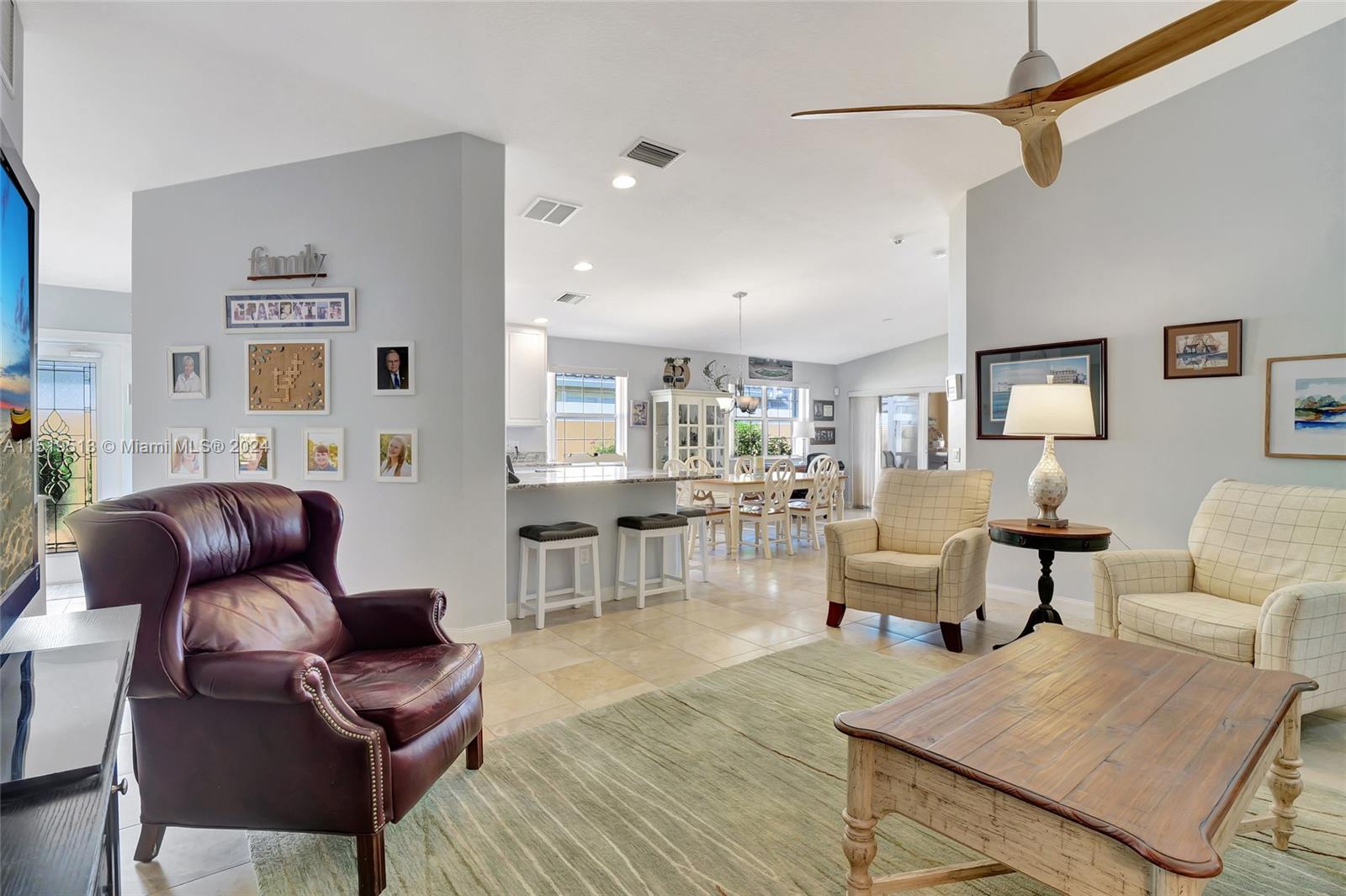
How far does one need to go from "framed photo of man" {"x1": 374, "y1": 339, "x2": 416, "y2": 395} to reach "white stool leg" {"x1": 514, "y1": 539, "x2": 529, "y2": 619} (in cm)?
118

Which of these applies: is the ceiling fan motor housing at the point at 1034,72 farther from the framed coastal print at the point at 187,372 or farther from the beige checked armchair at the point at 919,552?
the framed coastal print at the point at 187,372

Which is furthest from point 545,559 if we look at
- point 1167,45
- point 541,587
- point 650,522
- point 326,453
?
point 1167,45

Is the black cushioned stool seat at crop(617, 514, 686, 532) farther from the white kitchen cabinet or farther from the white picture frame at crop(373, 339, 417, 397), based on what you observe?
the white kitchen cabinet

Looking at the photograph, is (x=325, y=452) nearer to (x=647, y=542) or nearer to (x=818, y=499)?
(x=647, y=542)

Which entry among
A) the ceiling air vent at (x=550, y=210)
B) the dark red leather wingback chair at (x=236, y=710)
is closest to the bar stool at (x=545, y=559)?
the dark red leather wingback chair at (x=236, y=710)

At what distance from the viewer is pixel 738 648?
352cm

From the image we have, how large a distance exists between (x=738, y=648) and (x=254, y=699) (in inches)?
96.0

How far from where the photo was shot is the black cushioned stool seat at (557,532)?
3.88m

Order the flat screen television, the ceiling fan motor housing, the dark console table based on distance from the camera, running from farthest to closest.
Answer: the ceiling fan motor housing → the flat screen television → the dark console table

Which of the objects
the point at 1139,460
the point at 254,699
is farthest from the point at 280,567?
the point at 1139,460

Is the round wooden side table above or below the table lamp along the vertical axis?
below

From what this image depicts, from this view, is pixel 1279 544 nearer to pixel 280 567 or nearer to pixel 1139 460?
pixel 1139 460

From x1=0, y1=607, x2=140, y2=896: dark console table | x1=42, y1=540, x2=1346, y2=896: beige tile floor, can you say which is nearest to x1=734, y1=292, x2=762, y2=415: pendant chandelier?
x1=42, y1=540, x2=1346, y2=896: beige tile floor

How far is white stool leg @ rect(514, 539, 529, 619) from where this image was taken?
407 centimetres
